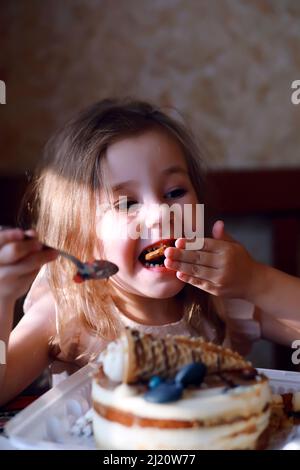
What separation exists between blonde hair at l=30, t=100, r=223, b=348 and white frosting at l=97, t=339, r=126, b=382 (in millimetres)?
459

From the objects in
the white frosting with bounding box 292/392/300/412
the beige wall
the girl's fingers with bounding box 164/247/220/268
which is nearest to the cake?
the white frosting with bounding box 292/392/300/412

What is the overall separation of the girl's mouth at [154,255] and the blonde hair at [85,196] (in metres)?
0.12

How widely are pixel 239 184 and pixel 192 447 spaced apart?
1.60 m

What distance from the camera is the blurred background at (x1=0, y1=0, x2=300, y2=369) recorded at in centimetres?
225

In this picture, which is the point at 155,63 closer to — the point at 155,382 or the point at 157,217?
the point at 157,217

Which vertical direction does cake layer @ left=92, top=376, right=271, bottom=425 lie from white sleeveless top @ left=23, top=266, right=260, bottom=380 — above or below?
above

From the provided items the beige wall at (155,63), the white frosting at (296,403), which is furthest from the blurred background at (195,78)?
the white frosting at (296,403)

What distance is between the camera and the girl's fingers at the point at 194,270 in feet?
3.62

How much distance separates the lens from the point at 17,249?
0.85 meters

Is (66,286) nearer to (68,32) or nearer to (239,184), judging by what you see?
(239,184)

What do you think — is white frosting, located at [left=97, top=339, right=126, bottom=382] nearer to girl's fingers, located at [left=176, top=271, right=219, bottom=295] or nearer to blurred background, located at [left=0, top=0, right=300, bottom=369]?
girl's fingers, located at [left=176, top=271, right=219, bottom=295]

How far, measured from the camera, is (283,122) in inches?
91.5

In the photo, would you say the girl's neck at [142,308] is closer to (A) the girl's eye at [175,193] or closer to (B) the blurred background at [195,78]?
(A) the girl's eye at [175,193]
